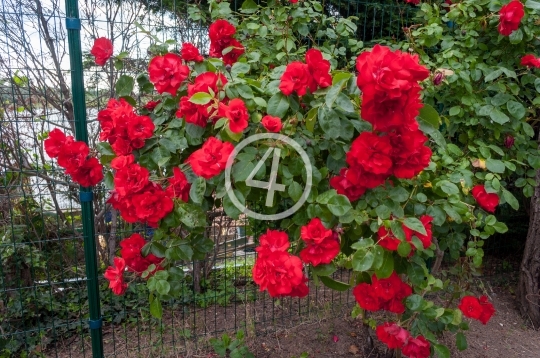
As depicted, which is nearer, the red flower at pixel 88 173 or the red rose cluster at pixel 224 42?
the red flower at pixel 88 173

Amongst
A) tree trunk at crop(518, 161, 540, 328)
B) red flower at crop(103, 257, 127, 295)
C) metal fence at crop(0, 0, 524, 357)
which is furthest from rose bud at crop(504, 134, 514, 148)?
red flower at crop(103, 257, 127, 295)

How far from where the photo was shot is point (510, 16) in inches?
74.6

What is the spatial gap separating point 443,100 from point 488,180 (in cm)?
53

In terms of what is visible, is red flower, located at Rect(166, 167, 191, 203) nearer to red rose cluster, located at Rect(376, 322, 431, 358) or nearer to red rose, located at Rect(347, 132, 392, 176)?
red rose, located at Rect(347, 132, 392, 176)

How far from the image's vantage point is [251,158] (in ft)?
3.91

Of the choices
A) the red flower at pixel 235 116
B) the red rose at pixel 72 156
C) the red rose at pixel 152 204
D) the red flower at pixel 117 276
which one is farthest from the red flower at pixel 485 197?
the red rose at pixel 72 156

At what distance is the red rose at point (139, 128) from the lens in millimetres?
1287

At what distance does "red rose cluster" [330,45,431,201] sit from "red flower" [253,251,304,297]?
0.26 metres

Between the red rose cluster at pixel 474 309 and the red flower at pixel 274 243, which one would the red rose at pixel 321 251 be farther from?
the red rose cluster at pixel 474 309

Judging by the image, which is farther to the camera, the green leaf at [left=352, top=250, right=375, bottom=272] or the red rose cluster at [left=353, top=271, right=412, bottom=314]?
the red rose cluster at [left=353, top=271, right=412, bottom=314]

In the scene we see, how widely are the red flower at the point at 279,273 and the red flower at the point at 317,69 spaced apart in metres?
0.46

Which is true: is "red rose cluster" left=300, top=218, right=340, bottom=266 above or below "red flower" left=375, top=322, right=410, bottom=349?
above

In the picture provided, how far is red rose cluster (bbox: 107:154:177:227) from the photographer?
4.00ft

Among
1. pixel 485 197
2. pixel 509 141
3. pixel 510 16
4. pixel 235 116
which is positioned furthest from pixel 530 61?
pixel 235 116
